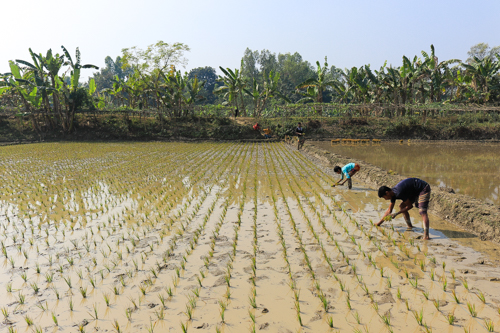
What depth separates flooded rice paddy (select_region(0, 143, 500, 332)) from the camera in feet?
9.75

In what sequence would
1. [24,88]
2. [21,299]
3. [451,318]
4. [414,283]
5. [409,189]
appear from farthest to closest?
[24,88], [409,189], [414,283], [21,299], [451,318]

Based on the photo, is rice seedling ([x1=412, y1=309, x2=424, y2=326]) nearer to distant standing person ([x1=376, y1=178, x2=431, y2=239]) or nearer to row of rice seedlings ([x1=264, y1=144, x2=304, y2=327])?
row of rice seedlings ([x1=264, y1=144, x2=304, y2=327])

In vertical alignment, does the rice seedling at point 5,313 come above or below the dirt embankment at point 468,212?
below

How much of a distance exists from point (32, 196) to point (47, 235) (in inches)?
135

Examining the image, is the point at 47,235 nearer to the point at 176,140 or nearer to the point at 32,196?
the point at 32,196

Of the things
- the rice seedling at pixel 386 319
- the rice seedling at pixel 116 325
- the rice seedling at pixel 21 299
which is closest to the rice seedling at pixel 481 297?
the rice seedling at pixel 386 319

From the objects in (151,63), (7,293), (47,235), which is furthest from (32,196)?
(151,63)

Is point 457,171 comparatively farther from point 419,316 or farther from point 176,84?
point 176,84

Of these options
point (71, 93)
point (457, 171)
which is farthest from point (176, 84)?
point (457, 171)

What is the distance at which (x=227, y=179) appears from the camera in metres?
9.73

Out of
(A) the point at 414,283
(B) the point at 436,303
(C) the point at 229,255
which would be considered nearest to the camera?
(B) the point at 436,303

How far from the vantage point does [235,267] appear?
3996 mm

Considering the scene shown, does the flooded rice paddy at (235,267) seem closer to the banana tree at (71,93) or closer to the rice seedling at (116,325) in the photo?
the rice seedling at (116,325)

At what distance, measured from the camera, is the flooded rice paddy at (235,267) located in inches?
117
